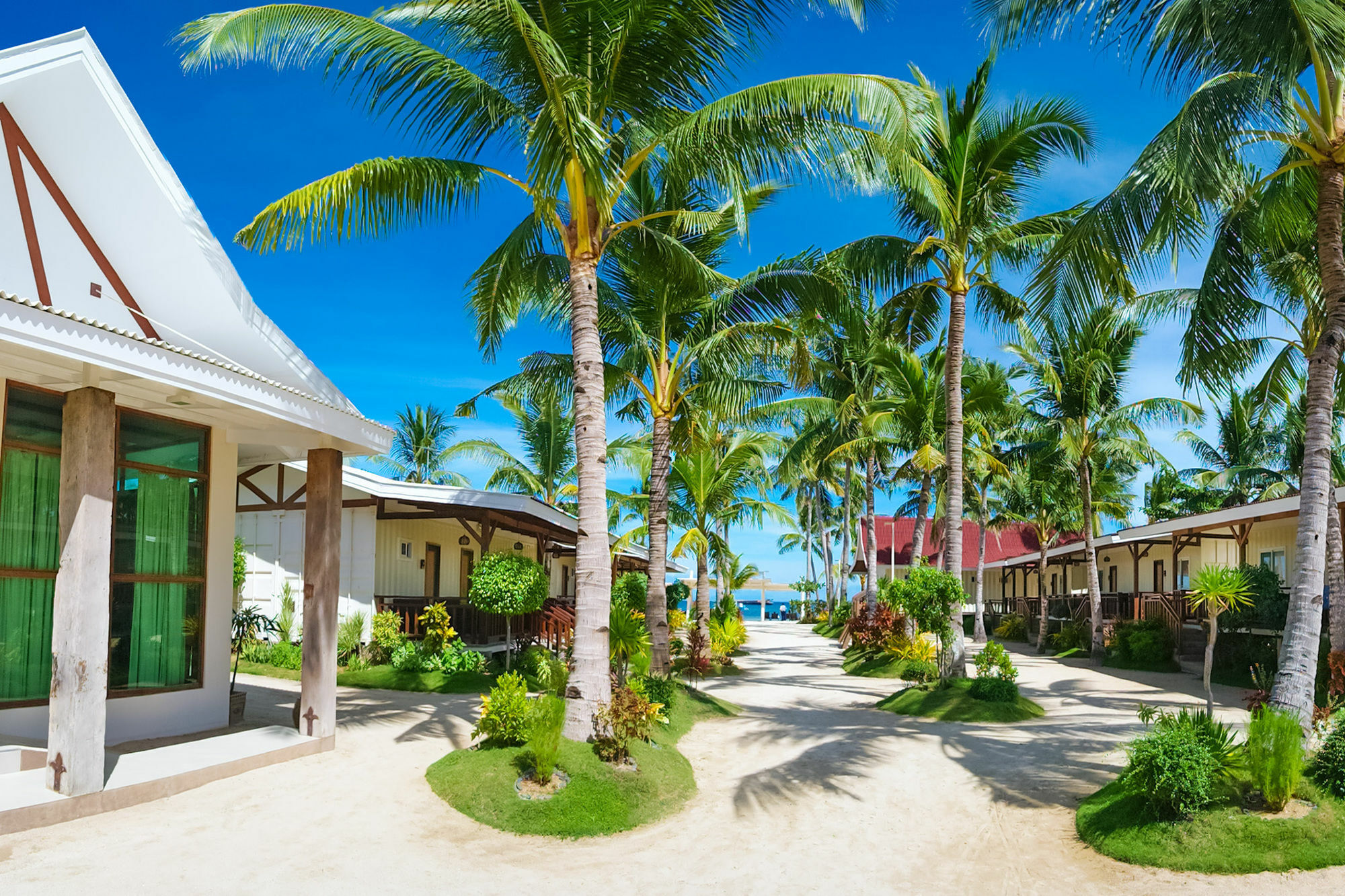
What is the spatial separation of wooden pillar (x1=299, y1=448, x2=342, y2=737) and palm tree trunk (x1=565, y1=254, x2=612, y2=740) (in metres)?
2.66

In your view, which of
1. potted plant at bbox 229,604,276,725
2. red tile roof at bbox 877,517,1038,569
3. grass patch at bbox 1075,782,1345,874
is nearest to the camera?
grass patch at bbox 1075,782,1345,874

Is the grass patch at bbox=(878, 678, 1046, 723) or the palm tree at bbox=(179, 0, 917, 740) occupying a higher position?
the palm tree at bbox=(179, 0, 917, 740)

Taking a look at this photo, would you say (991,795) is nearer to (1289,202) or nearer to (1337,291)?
(1337,291)

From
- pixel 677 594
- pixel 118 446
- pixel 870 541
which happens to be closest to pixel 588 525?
pixel 118 446

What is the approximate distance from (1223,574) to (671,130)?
24.8 feet

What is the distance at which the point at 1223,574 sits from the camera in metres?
9.99

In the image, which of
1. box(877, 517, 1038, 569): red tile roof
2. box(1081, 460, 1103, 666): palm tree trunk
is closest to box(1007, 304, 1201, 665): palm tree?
box(1081, 460, 1103, 666): palm tree trunk

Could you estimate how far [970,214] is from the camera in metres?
15.5

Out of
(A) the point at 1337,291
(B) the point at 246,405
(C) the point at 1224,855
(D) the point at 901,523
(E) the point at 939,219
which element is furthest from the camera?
(D) the point at 901,523

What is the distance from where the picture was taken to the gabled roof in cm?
929

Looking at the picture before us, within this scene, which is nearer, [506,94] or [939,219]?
[506,94]

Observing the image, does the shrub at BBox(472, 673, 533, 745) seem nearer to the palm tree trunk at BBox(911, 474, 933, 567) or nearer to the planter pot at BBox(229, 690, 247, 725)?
the planter pot at BBox(229, 690, 247, 725)

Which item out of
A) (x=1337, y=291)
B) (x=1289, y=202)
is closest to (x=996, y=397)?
(x=1289, y=202)

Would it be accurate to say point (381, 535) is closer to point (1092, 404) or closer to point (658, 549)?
point (658, 549)
